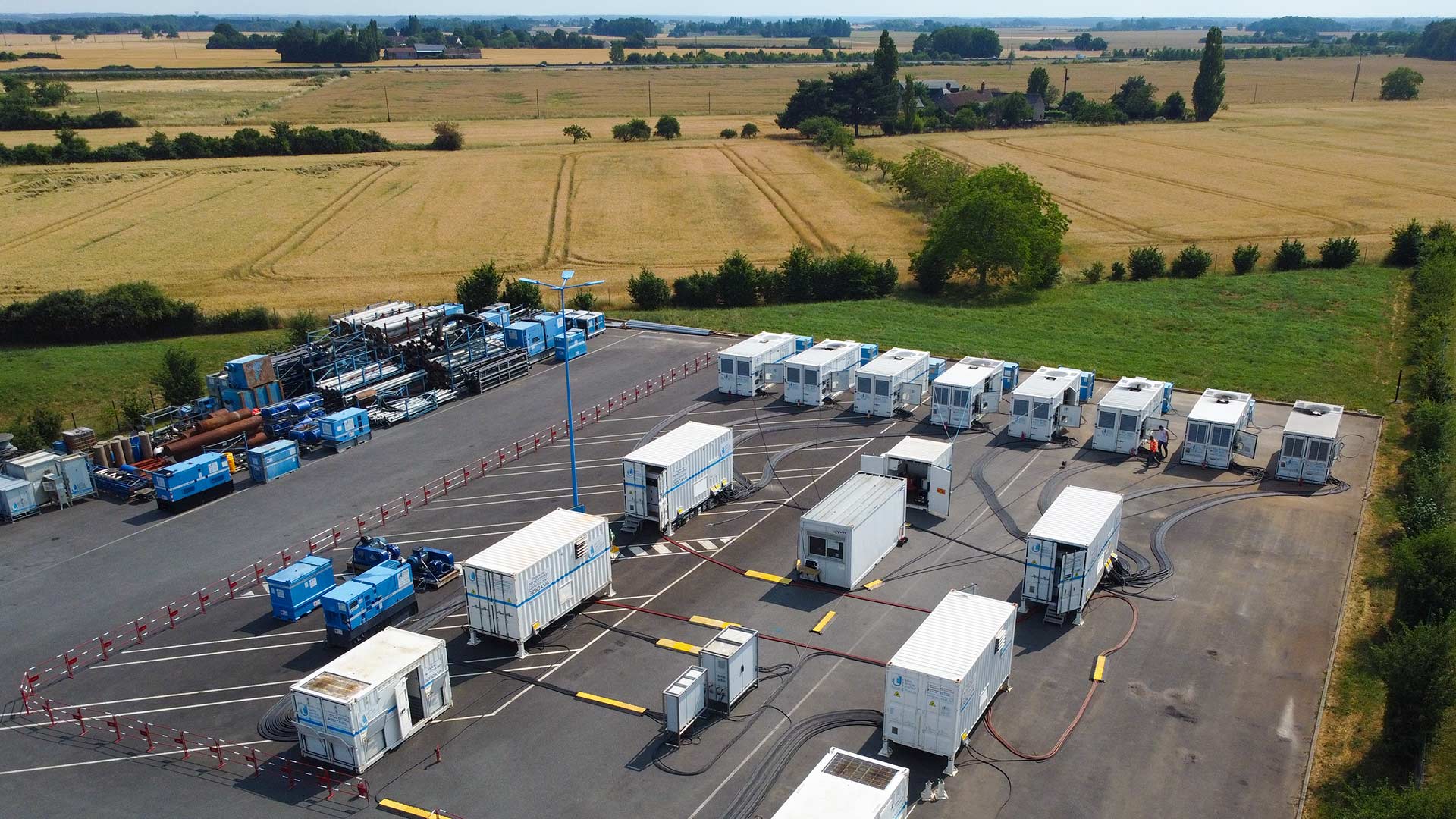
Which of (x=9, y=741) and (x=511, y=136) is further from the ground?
(x=511, y=136)

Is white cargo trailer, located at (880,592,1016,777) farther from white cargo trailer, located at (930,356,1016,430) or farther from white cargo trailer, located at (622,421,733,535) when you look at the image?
white cargo trailer, located at (930,356,1016,430)

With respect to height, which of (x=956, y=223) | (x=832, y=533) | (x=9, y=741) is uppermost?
(x=956, y=223)

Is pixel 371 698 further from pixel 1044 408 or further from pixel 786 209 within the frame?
pixel 786 209

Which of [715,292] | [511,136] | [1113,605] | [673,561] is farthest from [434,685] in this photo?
[511,136]

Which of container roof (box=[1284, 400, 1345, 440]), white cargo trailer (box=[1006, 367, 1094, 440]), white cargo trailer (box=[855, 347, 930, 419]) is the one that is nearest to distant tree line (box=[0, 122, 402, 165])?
white cargo trailer (box=[855, 347, 930, 419])

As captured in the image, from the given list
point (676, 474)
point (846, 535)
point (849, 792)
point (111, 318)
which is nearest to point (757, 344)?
point (676, 474)

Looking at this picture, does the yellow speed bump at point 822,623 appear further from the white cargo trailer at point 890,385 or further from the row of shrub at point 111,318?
the row of shrub at point 111,318

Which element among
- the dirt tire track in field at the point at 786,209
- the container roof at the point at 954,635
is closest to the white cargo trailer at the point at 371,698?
the container roof at the point at 954,635

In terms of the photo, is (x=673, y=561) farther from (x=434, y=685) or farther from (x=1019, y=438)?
(x=1019, y=438)
